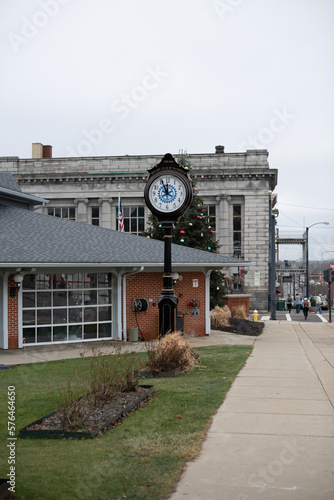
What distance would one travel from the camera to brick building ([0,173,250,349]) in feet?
60.9

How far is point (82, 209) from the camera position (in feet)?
176

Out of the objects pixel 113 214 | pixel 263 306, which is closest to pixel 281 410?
pixel 263 306

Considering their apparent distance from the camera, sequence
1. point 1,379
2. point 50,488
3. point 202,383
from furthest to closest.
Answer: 1. point 1,379
2. point 202,383
3. point 50,488

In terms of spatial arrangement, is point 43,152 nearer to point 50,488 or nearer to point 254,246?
point 254,246

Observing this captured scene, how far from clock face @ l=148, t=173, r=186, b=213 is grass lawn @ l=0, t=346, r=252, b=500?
4.89 meters

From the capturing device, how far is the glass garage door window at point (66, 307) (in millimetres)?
19141

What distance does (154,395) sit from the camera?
10516mm

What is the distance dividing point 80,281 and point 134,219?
33918 mm

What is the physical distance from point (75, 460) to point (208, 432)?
2144 millimetres

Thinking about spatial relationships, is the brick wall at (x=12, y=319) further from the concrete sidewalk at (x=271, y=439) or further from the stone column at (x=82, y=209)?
the stone column at (x=82, y=209)

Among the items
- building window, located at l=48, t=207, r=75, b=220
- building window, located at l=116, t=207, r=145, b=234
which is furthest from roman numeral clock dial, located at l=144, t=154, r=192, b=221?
building window, located at l=48, t=207, r=75, b=220

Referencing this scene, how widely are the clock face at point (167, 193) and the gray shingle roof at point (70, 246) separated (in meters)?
4.78

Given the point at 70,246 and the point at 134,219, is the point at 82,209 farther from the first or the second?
the point at 70,246

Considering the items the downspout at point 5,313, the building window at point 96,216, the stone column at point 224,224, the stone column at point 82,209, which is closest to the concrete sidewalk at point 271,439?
the downspout at point 5,313
